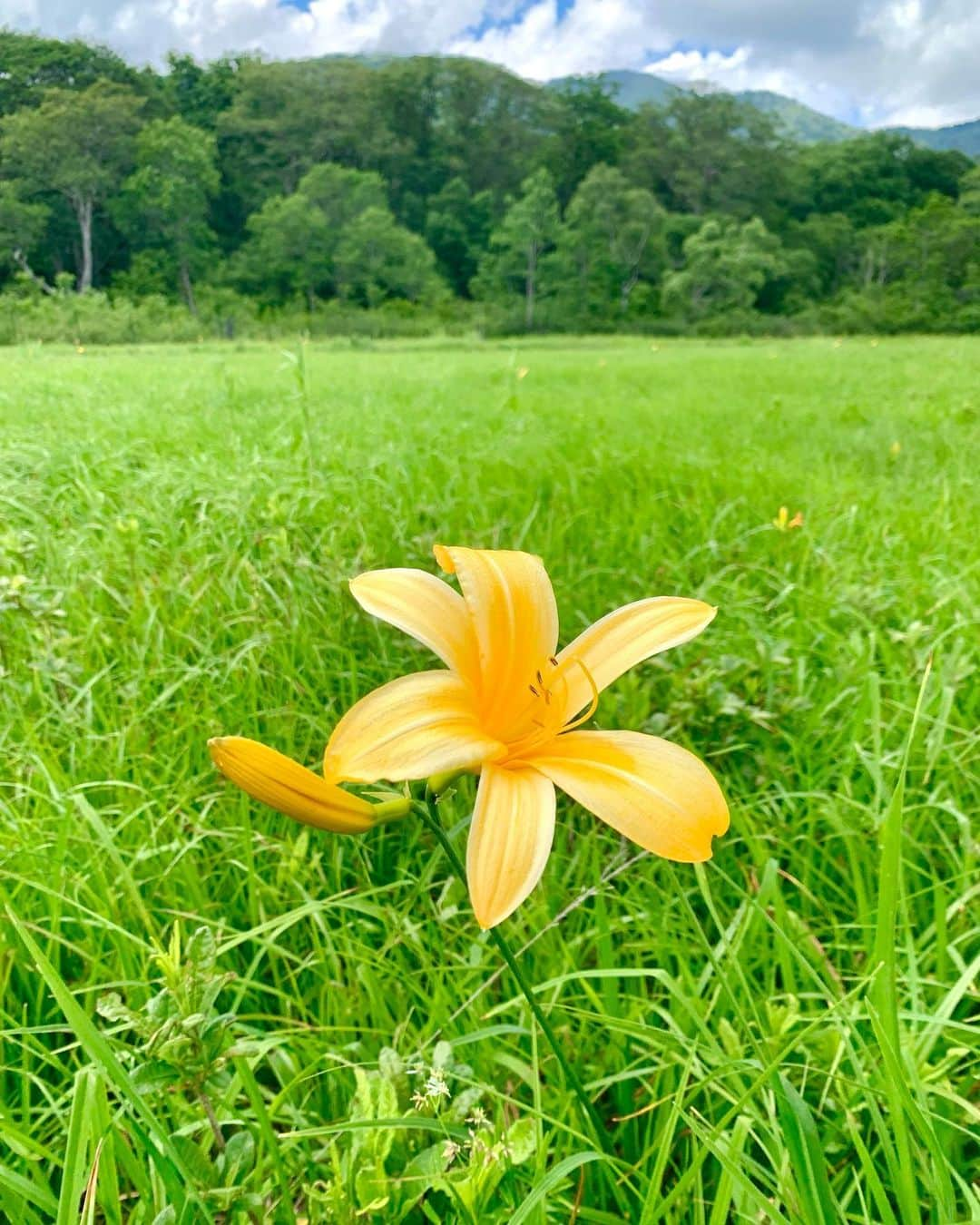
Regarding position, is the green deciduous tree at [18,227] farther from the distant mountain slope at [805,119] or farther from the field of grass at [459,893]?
the distant mountain slope at [805,119]

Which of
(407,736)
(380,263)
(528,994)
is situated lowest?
(528,994)

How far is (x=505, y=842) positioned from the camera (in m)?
0.40

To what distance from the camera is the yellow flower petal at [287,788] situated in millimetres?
398

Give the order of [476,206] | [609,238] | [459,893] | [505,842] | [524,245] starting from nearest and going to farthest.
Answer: [505,842] → [459,893] → [524,245] → [609,238] → [476,206]

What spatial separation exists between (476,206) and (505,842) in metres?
42.8

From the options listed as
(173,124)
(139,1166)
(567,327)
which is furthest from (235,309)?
(139,1166)

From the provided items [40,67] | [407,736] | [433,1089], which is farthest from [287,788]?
[40,67]

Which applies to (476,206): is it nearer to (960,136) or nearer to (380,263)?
(380,263)

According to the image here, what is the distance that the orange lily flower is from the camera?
40 cm

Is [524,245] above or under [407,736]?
above

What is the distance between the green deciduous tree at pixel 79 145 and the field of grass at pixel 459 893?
1706cm

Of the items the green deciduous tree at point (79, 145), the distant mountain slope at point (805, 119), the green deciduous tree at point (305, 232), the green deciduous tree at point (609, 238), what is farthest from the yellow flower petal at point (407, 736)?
the distant mountain slope at point (805, 119)

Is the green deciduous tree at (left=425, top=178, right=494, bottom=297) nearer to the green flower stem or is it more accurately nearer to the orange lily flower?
the orange lily flower

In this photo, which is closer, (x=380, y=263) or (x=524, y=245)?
(x=380, y=263)
